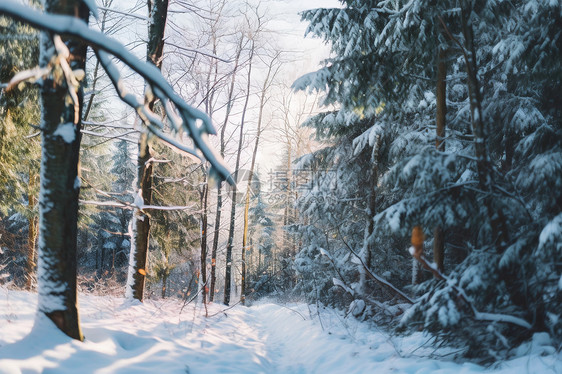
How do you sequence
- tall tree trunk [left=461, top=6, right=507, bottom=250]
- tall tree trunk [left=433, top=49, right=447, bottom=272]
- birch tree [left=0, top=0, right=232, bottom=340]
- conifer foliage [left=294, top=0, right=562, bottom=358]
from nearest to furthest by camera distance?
birch tree [left=0, top=0, right=232, bottom=340] < conifer foliage [left=294, top=0, right=562, bottom=358] < tall tree trunk [left=461, top=6, right=507, bottom=250] < tall tree trunk [left=433, top=49, right=447, bottom=272]

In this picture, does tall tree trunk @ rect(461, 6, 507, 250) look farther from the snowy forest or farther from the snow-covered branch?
the snow-covered branch

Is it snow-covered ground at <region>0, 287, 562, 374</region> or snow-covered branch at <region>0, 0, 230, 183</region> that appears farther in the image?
snow-covered ground at <region>0, 287, 562, 374</region>

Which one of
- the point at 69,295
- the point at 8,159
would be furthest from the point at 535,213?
the point at 8,159

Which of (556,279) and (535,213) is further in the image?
(535,213)

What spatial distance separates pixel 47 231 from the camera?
10.5 feet

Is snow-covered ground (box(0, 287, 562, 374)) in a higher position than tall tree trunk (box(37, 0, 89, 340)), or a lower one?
lower

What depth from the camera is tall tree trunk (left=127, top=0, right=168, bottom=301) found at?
6.76m

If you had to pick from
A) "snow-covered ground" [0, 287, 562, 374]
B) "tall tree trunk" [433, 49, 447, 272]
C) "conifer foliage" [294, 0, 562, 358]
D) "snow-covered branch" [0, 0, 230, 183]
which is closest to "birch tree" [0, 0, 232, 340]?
"snow-covered ground" [0, 287, 562, 374]

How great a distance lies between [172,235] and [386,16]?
12.7m

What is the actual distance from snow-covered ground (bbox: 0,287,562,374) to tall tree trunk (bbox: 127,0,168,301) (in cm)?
60

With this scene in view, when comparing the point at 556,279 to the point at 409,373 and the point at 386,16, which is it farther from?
the point at 386,16

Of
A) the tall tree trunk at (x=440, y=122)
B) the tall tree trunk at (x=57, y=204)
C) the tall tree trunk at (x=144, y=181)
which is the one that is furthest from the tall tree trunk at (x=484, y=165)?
the tall tree trunk at (x=144, y=181)

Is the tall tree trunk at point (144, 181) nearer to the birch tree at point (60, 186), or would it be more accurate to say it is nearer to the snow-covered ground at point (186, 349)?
the snow-covered ground at point (186, 349)

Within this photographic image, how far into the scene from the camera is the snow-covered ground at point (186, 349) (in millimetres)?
2867
